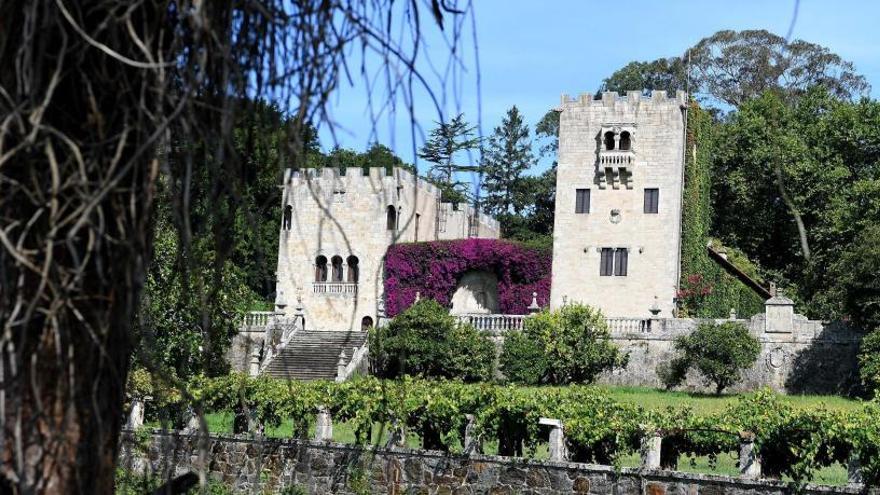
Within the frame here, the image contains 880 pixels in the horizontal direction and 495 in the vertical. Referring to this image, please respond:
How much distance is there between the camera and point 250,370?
4044 cm

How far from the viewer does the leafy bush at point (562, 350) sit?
1474 inches

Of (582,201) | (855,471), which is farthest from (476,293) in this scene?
(855,471)

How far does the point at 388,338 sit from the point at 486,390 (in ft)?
57.0

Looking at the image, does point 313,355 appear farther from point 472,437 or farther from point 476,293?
point 472,437

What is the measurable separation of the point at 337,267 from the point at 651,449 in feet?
102

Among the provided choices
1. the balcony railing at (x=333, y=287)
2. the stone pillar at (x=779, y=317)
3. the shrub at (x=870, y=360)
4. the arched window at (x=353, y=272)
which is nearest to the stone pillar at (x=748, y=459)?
the shrub at (x=870, y=360)

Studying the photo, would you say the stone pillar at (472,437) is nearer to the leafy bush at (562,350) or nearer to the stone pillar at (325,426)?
the stone pillar at (325,426)

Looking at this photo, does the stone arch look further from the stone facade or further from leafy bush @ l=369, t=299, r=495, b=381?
leafy bush @ l=369, t=299, r=495, b=381

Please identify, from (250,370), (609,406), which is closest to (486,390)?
(609,406)

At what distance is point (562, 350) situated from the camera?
37375 millimetres

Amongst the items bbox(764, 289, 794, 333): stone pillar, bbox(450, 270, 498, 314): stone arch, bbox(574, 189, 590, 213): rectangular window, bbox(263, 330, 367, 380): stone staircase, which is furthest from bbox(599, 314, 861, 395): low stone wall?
bbox(450, 270, 498, 314): stone arch

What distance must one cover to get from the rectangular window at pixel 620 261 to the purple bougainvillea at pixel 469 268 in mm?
2832

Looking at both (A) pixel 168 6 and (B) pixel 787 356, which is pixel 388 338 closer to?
(B) pixel 787 356

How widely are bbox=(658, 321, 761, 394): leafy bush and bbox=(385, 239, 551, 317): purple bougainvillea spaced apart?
7.72 m
